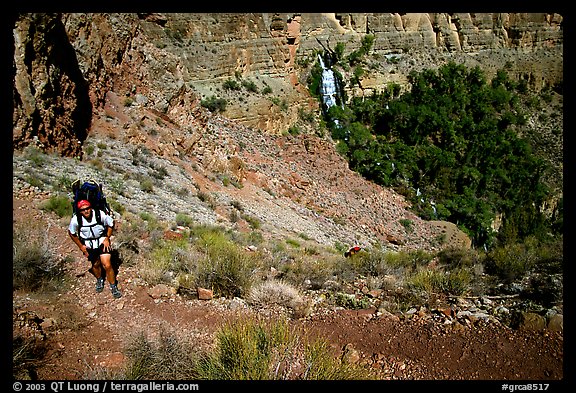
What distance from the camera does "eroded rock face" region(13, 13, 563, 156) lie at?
10.2m

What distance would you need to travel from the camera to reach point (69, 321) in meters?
4.56

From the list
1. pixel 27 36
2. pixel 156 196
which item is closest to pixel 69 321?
pixel 156 196

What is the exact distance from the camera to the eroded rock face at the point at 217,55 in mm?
10172

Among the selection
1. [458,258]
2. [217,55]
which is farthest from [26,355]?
[217,55]

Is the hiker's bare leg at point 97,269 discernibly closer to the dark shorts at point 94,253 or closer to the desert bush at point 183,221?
the dark shorts at point 94,253

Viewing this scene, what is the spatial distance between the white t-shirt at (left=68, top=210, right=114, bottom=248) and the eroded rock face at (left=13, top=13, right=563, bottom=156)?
567cm

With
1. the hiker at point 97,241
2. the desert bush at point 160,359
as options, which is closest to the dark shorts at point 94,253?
the hiker at point 97,241

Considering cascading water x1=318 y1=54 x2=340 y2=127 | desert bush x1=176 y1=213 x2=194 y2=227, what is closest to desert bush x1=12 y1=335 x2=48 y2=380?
desert bush x1=176 y1=213 x2=194 y2=227

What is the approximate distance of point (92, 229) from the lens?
531 centimetres

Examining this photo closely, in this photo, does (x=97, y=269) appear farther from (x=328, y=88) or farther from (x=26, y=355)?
(x=328, y=88)

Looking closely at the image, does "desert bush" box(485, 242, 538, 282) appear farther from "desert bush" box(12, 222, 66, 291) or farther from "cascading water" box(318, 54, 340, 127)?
"cascading water" box(318, 54, 340, 127)

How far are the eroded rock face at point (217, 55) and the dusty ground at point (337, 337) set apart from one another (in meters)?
6.42

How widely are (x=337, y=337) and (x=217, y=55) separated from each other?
22395 millimetres
